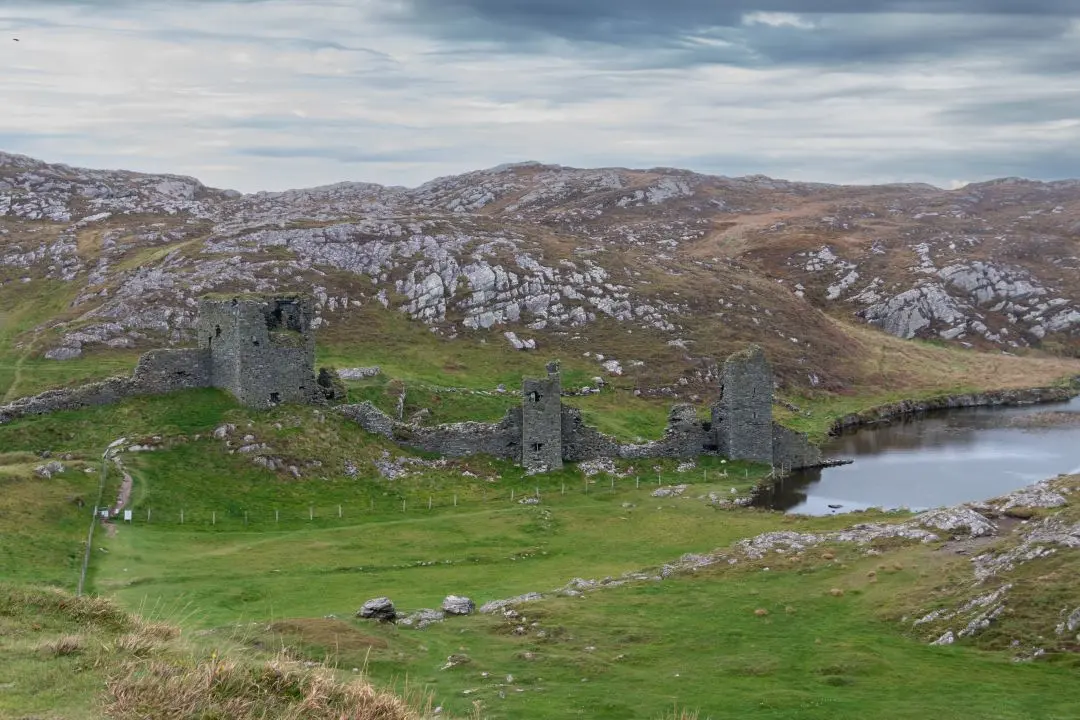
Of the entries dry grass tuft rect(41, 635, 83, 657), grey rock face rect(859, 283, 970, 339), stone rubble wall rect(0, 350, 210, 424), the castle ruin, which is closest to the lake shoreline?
A: the castle ruin

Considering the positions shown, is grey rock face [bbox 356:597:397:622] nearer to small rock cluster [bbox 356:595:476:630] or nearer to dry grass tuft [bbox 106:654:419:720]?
small rock cluster [bbox 356:595:476:630]

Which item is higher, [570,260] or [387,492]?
[570,260]

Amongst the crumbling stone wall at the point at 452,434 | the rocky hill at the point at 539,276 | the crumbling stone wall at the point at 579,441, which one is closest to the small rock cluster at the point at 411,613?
the crumbling stone wall at the point at 452,434

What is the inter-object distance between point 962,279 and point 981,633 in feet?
382

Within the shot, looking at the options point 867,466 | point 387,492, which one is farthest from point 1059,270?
point 387,492

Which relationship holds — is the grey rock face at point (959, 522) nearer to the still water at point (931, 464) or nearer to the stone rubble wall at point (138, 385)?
the still water at point (931, 464)

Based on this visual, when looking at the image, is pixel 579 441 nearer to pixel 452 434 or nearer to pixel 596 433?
pixel 596 433

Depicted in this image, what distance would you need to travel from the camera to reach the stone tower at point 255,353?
5638cm

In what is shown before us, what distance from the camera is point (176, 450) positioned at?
51406 mm

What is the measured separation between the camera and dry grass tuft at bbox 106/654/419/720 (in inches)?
527

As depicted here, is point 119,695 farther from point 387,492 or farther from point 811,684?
point 387,492

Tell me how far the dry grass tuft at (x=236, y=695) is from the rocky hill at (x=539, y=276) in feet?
226

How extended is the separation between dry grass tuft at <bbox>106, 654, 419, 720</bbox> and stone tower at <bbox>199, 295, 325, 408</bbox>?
42.8m

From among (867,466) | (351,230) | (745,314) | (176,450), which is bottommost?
(867,466)
